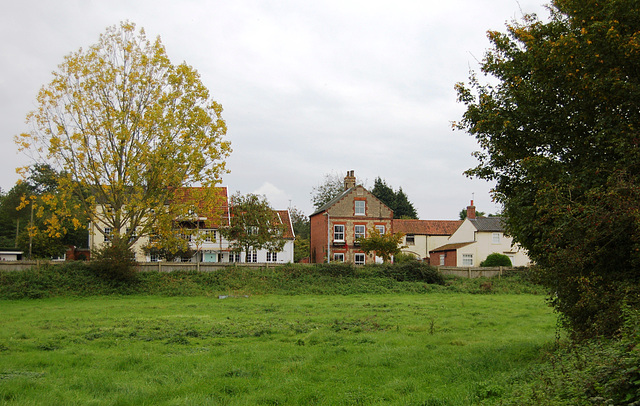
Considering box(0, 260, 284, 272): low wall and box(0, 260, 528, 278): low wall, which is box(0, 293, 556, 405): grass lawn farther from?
box(0, 260, 528, 278): low wall

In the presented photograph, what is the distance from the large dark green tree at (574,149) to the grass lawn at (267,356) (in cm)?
207

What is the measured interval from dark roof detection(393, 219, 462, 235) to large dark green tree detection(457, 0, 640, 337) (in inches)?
2221

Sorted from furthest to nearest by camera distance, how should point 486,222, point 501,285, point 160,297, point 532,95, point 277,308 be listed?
point 486,222, point 501,285, point 160,297, point 277,308, point 532,95

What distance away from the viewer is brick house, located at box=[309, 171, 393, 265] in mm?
55844

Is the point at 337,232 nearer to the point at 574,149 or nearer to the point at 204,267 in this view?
the point at 204,267

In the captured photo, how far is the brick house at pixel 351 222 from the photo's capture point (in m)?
55.8

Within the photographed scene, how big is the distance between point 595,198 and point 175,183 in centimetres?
2337

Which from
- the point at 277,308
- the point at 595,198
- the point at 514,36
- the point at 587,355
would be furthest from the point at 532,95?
the point at 277,308

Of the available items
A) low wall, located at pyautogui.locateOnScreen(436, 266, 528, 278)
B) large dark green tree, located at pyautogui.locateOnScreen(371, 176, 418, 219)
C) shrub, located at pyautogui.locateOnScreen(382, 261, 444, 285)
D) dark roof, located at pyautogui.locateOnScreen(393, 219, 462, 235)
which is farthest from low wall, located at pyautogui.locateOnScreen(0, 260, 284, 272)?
large dark green tree, located at pyautogui.locateOnScreen(371, 176, 418, 219)

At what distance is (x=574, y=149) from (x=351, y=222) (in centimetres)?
4597

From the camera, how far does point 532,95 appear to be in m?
10.9

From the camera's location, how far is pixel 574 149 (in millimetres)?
10648

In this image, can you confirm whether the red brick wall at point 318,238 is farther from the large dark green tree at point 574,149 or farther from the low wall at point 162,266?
the large dark green tree at point 574,149

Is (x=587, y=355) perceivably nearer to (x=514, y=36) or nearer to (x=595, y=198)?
(x=595, y=198)
